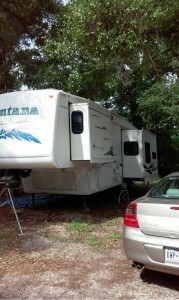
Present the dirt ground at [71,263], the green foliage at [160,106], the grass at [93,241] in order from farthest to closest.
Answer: the green foliage at [160,106]
the grass at [93,241]
the dirt ground at [71,263]

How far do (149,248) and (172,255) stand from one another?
29 centimetres

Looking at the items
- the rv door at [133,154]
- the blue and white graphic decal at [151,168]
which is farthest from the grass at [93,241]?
the blue and white graphic decal at [151,168]

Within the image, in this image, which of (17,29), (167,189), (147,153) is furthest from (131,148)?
(167,189)

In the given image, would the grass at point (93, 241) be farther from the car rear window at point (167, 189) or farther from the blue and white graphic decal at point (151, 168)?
the blue and white graphic decal at point (151, 168)

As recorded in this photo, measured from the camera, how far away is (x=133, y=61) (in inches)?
332

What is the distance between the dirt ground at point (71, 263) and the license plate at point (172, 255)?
0.43m

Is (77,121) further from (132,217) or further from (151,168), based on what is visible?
(151,168)

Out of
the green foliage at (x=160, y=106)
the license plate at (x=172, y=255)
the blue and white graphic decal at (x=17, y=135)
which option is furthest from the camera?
the green foliage at (x=160, y=106)

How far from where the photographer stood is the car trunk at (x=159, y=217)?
400cm

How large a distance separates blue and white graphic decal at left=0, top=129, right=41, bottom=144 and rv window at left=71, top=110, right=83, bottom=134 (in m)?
1.08

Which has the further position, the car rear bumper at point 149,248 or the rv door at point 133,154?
the rv door at point 133,154

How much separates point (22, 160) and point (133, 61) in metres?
3.68

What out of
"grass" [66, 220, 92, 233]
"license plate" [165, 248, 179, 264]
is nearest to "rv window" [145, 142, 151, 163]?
"grass" [66, 220, 92, 233]

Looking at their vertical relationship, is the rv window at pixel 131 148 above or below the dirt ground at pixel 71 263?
above
